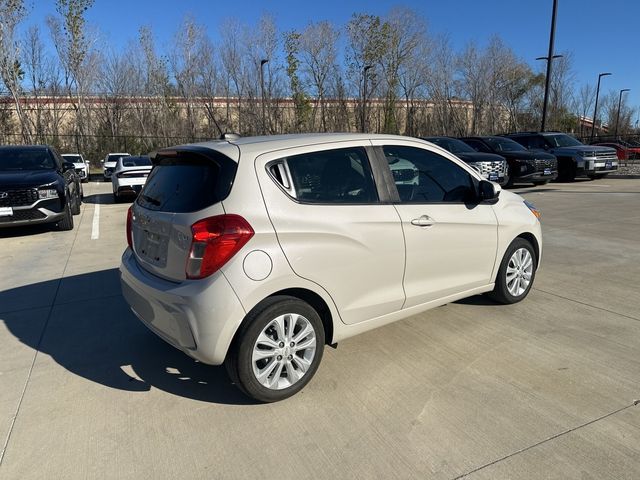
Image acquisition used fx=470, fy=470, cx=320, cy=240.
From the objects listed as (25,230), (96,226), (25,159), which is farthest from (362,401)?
(25,159)

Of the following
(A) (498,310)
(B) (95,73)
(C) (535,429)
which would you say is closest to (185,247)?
(C) (535,429)

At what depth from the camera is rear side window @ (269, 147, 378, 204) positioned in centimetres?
308

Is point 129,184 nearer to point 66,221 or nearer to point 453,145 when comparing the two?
point 66,221

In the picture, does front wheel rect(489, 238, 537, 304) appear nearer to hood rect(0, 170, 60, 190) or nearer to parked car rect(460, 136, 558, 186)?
hood rect(0, 170, 60, 190)

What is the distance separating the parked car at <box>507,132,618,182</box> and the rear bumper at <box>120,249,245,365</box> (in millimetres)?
15591

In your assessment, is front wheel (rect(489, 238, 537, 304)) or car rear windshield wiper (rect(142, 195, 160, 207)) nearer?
car rear windshield wiper (rect(142, 195, 160, 207))

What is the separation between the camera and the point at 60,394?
323cm

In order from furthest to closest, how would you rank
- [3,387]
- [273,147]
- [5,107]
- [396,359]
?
[5,107] → [396,359] → [3,387] → [273,147]

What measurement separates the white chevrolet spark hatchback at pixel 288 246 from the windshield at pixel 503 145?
13026 millimetres

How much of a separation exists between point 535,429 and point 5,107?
44685 millimetres

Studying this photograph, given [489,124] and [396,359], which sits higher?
[489,124]

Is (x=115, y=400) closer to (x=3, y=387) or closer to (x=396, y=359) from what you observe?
(x=3, y=387)

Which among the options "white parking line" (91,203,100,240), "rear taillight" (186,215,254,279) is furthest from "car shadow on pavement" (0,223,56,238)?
"rear taillight" (186,215,254,279)

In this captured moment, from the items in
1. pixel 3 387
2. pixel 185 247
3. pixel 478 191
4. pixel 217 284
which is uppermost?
pixel 478 191
